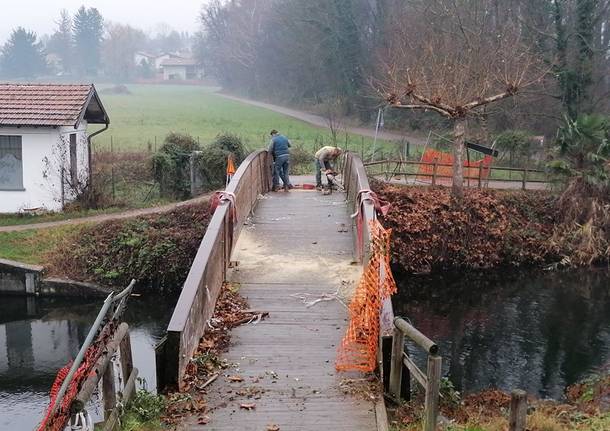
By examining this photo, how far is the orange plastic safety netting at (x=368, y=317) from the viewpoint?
30.8 feet

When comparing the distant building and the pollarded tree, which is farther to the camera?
the distant building

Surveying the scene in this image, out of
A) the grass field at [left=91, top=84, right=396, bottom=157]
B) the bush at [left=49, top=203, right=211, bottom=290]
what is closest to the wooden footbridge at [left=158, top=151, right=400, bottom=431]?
the bush at [left=49, top=203, right=211, bottom=290]

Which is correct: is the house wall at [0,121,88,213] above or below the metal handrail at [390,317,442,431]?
above

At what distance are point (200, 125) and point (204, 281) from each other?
1837 inches

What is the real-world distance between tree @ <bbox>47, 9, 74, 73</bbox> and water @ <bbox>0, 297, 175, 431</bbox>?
146606 mm

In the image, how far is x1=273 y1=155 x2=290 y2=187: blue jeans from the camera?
1994 cm

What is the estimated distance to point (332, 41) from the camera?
5625cm

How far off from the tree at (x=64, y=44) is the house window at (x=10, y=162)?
14141 cm

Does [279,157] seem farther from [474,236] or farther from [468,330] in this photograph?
[474,236]

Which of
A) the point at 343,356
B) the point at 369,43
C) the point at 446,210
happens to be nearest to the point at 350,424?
the point at 343,356

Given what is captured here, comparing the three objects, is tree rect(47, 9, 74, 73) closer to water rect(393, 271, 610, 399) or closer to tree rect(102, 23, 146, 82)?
tree rect(102, 23, 146, 82)

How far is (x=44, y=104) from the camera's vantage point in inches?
981

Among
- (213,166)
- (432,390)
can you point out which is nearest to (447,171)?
(213,166)

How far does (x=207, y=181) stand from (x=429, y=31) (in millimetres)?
16229
